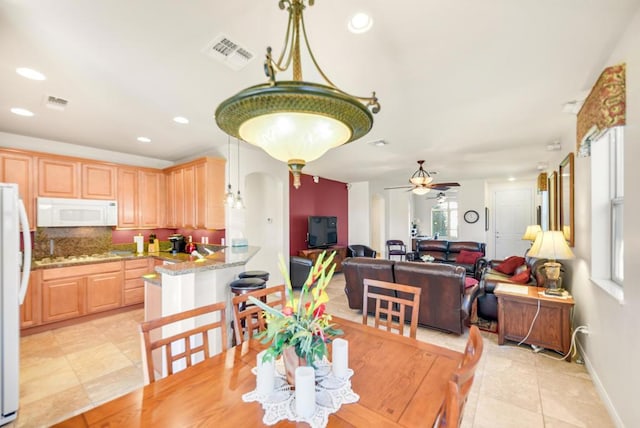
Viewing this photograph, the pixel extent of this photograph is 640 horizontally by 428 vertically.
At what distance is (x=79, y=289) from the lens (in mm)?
3734


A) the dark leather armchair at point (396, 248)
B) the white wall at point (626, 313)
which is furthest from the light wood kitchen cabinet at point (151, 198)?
the dark leather armchair at point (396, 248)

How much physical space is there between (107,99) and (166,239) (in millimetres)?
3096

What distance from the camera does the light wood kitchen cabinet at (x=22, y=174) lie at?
11.1ft

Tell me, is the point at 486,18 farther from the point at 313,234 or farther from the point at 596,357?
the point at 313,234

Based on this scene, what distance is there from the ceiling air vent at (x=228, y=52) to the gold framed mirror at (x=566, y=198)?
359 centimetres

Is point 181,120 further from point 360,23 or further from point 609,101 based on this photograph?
point 609,101

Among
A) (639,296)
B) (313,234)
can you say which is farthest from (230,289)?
(313,234)

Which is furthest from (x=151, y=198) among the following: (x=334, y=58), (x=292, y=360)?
(x=292, y=360)

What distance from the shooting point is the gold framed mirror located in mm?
3086

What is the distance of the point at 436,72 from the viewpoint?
212 centimetres

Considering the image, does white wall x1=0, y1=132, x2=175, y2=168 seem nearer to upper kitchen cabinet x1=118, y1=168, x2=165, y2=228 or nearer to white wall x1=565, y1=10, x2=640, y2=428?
upper kitchen cabinet x1=118, y1=168, x2=165, y2=228

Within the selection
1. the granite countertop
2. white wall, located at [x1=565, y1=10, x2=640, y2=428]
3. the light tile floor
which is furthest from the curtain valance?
the granite countertop

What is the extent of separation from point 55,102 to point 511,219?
9.90 metres

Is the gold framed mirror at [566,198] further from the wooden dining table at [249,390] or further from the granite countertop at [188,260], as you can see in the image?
the granite countertop at [188,260]
